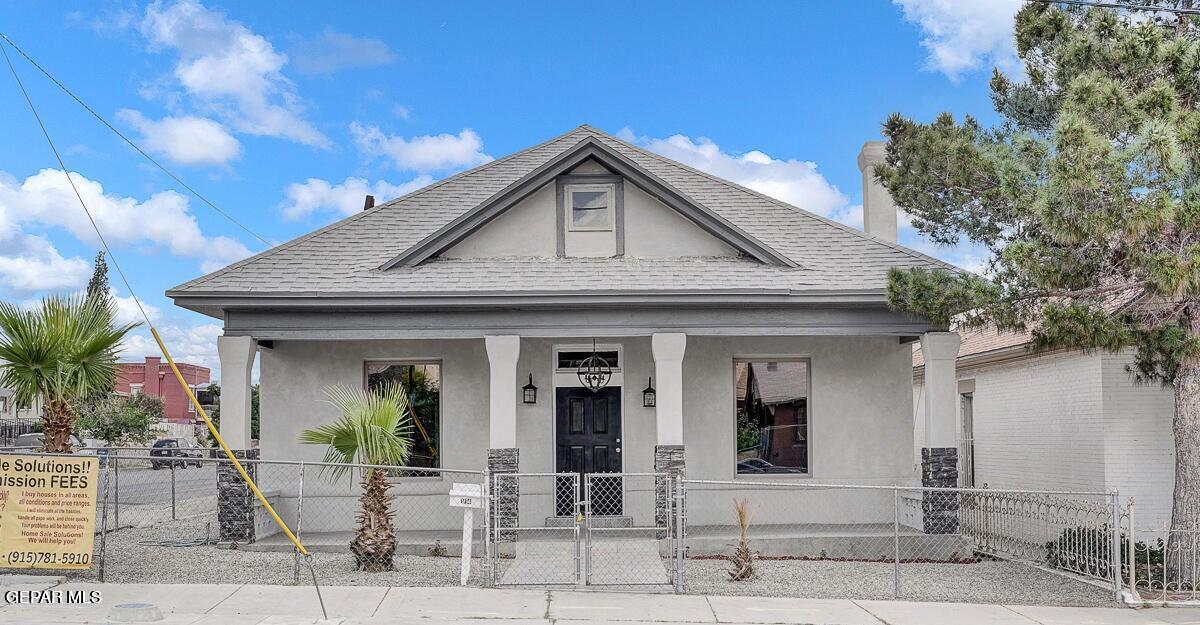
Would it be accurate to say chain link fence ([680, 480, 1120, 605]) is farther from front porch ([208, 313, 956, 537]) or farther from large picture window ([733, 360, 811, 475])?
large picture window ([733, 360, 811, 475])

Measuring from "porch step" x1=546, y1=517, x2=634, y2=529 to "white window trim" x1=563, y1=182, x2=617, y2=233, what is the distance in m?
4.09

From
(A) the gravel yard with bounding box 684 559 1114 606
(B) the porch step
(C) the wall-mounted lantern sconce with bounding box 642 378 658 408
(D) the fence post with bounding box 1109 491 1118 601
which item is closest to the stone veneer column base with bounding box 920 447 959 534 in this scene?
(A) the gravel yard with bounding box 684 559 1114 606

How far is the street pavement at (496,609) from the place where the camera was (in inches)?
368

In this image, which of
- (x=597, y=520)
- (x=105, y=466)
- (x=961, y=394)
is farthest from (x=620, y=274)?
(x=961, y=394)

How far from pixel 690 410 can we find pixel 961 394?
6703mm

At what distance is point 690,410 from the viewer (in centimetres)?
1562

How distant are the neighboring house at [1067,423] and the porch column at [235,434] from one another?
384 inches

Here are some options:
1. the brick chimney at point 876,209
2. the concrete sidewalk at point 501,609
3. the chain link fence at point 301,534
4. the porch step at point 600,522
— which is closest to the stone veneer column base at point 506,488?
the chain link fence at point 301,534

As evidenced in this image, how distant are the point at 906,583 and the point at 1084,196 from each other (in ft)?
15.3

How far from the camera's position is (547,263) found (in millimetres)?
15055

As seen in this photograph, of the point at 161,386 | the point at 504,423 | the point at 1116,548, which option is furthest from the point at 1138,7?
the point at 161,386

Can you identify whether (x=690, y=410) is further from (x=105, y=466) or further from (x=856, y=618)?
(x=105, y=466)

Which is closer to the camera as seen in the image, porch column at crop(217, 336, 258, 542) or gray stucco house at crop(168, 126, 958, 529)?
porch column at crop(217, 336, 258, 542)

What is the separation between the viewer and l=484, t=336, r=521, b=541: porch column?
13703 millimetres
